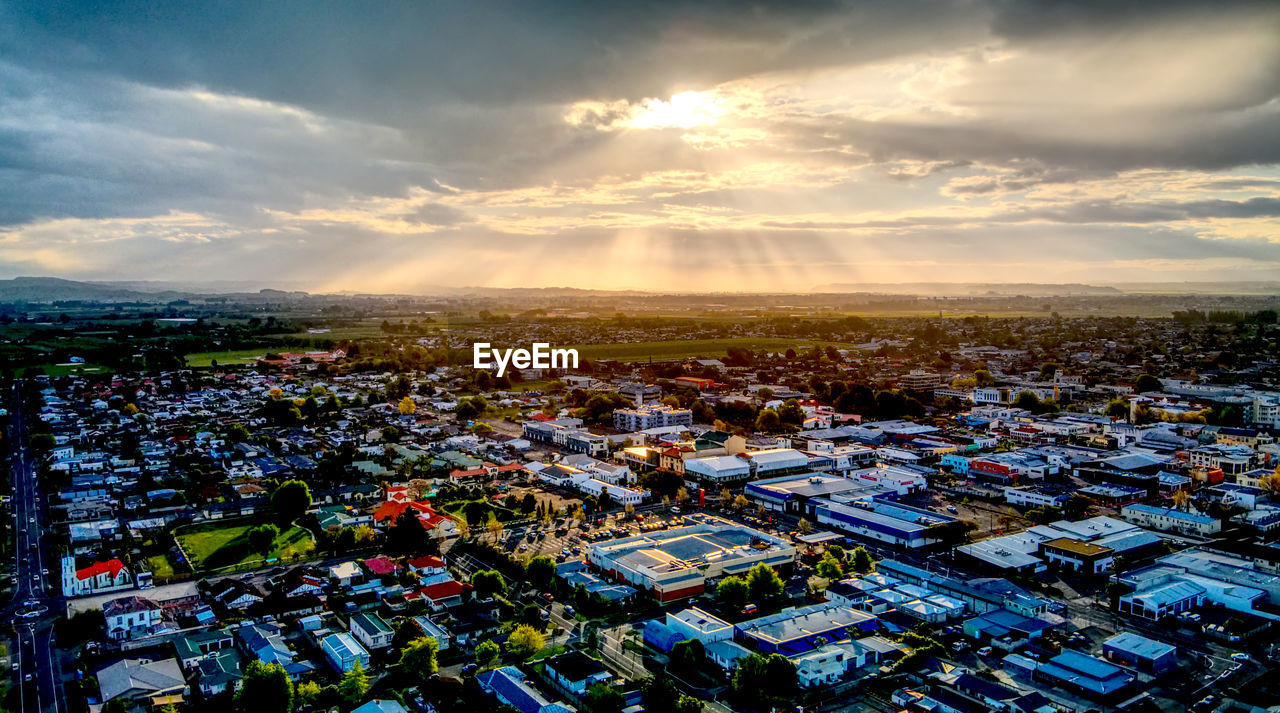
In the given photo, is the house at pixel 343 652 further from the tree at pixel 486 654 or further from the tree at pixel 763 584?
the tree at pixel 763 584

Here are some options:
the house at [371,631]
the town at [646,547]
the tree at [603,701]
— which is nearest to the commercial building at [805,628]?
the town at [646,547]

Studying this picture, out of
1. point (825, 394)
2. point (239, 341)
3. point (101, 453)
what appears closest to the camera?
point (101, 453)

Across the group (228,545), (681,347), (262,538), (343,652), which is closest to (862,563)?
(343,652)

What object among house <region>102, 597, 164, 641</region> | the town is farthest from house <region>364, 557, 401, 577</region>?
house <region>102, 597, 164, 641</region>

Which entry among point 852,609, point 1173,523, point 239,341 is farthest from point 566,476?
point 239,341

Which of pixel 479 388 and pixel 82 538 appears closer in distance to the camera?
pixel 82 538

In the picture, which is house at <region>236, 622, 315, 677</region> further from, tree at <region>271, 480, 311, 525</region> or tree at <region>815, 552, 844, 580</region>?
tree at <region>815, 552, 844, 580</region>

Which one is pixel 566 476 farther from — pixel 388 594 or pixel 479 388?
pixel 479 388
